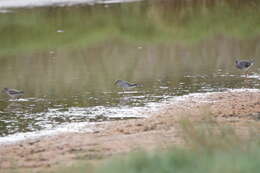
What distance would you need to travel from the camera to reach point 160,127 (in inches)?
586

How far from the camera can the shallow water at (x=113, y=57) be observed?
1741 cm

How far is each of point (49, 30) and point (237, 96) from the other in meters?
16.1

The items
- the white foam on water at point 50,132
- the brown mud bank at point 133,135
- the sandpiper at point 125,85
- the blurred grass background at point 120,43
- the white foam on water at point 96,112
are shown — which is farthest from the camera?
the blurred grass background at point 120,43

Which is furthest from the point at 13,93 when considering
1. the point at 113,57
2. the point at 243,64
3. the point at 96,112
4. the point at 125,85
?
the point at 113,57

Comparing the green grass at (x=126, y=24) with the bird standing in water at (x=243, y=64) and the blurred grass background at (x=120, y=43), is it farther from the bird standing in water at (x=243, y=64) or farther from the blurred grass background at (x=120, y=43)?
the bird standing in water at (x=243, y=64)

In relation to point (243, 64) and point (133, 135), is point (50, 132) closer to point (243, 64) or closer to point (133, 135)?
point (133, 135)

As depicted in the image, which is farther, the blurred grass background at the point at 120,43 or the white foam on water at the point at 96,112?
the blurred grass background at the point at 120,43

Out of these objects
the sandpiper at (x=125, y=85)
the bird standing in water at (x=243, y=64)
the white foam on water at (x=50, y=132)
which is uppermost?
the bird standing in water at (x=243, y=64)

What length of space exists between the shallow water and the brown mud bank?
26.3 inches

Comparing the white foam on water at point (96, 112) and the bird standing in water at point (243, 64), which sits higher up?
the bird standing in water at point (243, 64)

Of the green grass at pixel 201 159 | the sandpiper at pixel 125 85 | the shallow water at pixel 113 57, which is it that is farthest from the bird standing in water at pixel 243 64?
the green grass at pixel 201 159

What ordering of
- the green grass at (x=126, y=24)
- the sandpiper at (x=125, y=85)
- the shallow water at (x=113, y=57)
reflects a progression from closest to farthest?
the shallow water at (x=113, y=57) → the sandpiper at (x=125, y=85) → the green grass at (x=126, y=24)

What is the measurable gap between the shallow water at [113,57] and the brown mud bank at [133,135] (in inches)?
26.3

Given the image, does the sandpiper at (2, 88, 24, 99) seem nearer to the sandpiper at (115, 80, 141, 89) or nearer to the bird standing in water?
the sandpiper at (115, 80, 141, 89)
